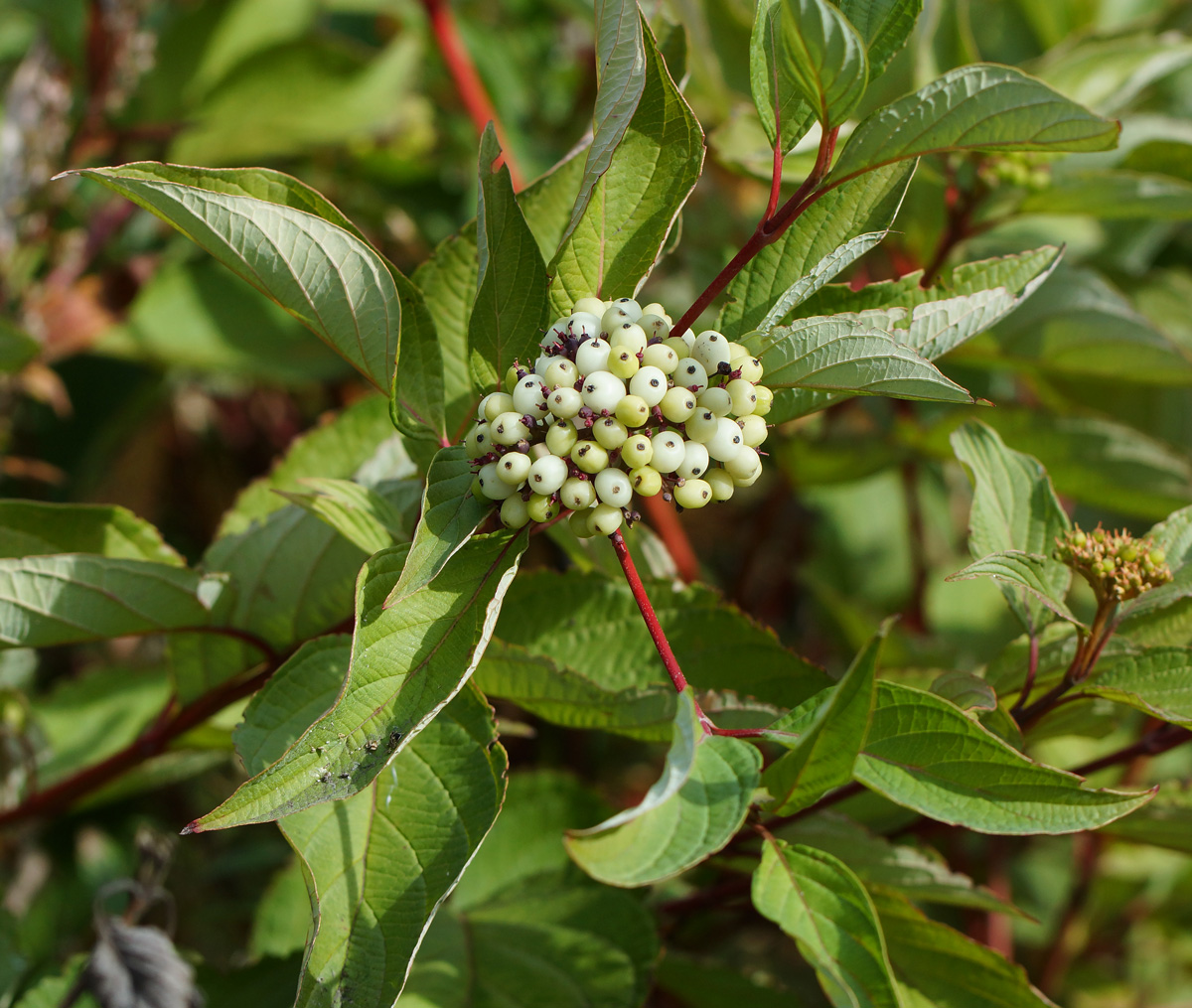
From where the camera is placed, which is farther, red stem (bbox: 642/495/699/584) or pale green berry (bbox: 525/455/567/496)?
red stem (bbox: 642/495/699/584)

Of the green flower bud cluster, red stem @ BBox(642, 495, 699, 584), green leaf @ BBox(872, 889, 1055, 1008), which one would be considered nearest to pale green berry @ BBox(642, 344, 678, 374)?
the green flower bud cluster

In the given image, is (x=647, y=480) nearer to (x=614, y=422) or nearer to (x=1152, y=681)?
(x=614, y=422)

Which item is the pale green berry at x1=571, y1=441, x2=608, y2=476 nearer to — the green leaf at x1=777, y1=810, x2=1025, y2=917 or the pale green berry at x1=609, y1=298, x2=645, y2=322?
the pale green berry at x1=609, y1=298, x2=645, y2=322

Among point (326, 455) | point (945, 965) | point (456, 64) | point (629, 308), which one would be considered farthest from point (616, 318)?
point (456, 64)

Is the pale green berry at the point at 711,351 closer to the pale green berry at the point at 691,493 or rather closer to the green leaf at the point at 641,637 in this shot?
the pale green berry at the point at 691,493

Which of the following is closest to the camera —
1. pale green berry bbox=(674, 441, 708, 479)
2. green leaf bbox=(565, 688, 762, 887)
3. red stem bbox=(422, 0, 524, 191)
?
green leaf bbox=(565, 688, 762, 887)

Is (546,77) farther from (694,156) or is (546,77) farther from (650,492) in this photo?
(650,492)
